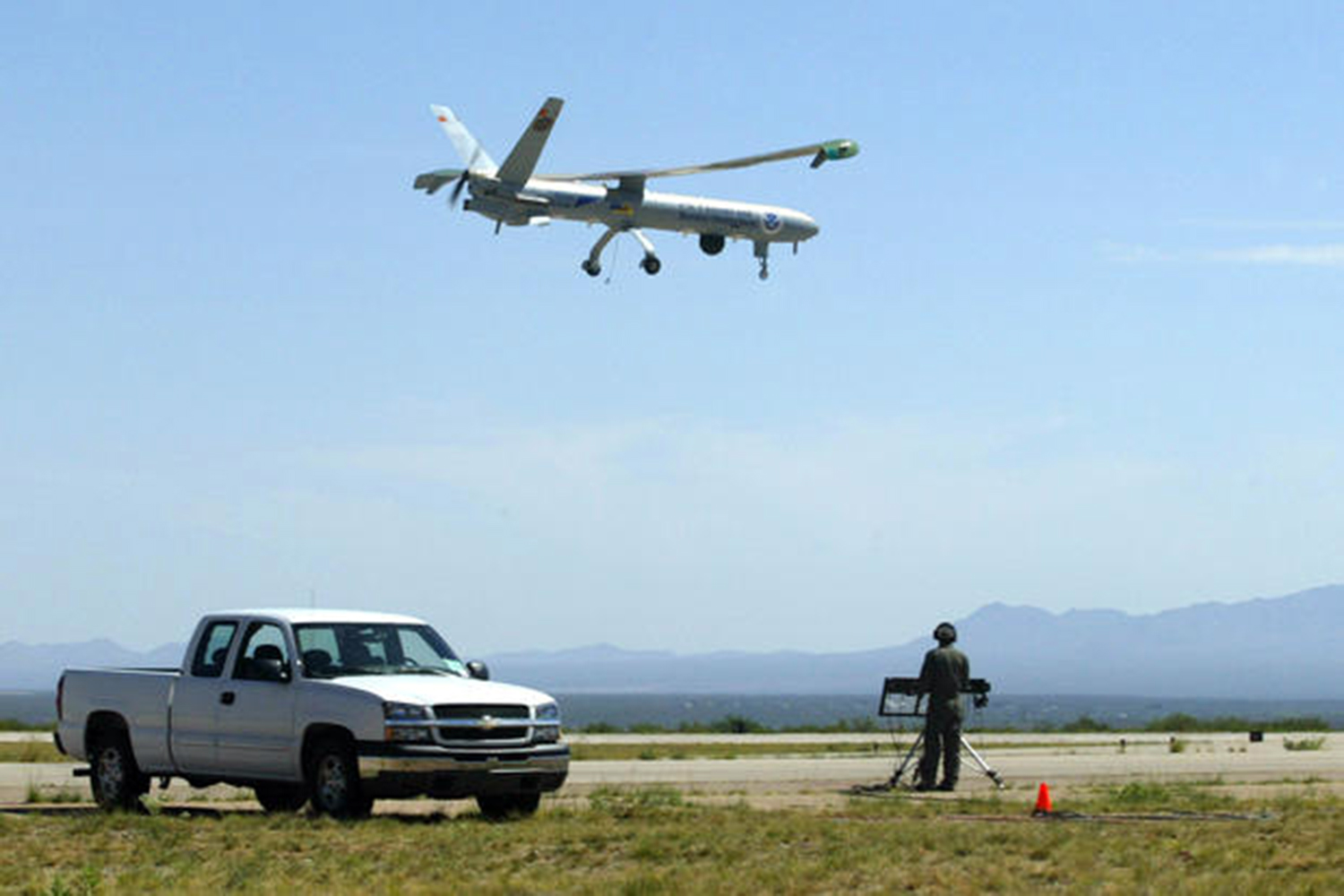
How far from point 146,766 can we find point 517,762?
3.92 m

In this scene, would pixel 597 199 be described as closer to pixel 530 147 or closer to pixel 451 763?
pixel 530 147

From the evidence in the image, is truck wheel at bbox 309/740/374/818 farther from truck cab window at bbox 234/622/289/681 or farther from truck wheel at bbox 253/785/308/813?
truck wheel at bbox 253/785/308/813

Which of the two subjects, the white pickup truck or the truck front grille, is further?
the truck front grille

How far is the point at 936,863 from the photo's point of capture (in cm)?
1501

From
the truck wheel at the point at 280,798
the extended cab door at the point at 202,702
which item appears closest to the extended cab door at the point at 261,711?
the extended cab door at the point at 202,702

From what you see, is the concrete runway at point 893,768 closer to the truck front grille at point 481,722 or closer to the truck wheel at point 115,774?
the truck wheel at point 115,774

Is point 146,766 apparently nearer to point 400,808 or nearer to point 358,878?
point 400,808

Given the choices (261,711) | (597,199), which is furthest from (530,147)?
(261,711)

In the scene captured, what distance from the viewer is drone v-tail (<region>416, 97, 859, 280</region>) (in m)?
50.2

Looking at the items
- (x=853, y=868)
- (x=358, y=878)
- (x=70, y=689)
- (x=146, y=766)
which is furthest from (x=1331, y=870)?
(x=70, y=689)

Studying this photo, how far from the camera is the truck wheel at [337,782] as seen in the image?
18562 mm

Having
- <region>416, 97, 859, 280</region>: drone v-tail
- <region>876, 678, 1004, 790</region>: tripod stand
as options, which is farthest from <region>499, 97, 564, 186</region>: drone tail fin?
<region>876, 678, 1004, 790</region>: tripod stand

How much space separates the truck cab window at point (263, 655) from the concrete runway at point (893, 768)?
126 inches

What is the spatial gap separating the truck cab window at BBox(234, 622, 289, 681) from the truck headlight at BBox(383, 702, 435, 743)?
1.35m
